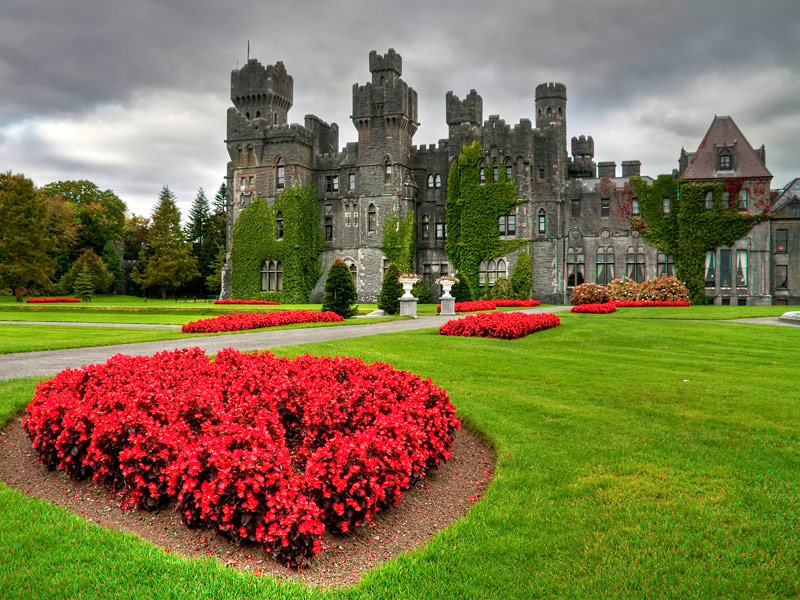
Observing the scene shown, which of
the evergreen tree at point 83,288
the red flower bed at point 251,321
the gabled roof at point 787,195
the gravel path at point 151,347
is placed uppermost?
the gabled roof at point 787,195

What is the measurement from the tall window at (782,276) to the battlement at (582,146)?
1859cm

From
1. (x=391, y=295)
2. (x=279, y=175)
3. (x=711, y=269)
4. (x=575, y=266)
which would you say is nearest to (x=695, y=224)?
(x=711, y=269)

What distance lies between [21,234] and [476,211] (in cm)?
4193

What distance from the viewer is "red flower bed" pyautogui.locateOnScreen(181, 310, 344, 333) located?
842 inches

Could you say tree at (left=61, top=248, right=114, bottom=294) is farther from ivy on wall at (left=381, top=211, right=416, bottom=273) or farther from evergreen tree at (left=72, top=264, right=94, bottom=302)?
ivy on wall at (left=381, top=211, right=416, bottom=273)

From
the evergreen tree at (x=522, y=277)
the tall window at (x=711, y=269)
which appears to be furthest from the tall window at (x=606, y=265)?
the tall window at (x=711, y=269)

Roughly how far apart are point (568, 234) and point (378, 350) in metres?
36.7

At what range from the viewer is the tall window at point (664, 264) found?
45503 millimetres

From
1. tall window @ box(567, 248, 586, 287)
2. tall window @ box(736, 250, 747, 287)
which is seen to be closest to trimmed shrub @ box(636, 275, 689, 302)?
tall window @ box(736, 250, 747, 287)

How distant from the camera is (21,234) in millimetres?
54312

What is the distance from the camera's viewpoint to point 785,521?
500 cm

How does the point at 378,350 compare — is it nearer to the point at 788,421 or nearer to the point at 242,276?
the point at 788,421

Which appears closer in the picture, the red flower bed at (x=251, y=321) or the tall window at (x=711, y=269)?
the red flower bed at (x=251, y=321)

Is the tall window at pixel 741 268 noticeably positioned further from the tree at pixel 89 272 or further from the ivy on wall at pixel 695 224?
the tree at pixel 89 272
